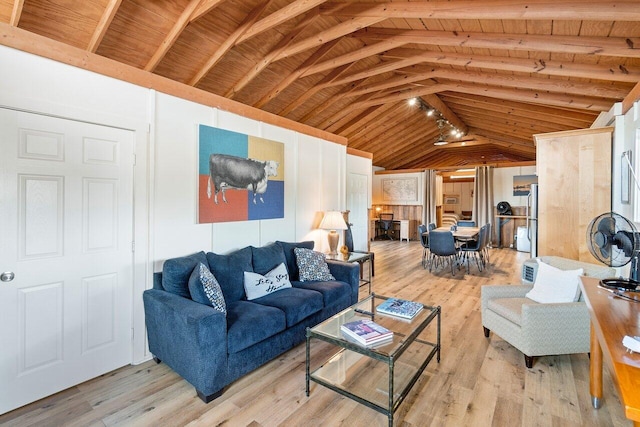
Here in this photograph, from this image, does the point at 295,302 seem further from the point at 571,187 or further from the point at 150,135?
the point at 571,187

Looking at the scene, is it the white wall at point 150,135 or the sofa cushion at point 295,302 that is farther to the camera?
the sofa cushion at point 295,302

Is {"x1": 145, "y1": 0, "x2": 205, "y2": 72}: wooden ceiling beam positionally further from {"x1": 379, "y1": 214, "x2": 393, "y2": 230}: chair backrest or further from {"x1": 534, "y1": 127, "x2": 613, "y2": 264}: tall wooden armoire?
{"x1": 379, "y1": 214, "x2": 393, "y2": 230}: chair backrest

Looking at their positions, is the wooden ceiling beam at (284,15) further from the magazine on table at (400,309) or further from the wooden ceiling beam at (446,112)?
the wooden ceiling beam at (446,112)

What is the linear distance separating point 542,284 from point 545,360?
64 cm

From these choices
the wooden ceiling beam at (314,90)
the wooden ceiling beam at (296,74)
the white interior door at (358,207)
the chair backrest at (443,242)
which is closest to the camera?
the wooden ceiling beam at (296,74)

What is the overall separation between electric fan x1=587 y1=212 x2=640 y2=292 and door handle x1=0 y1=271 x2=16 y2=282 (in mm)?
3849

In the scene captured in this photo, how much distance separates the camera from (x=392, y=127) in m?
7.95

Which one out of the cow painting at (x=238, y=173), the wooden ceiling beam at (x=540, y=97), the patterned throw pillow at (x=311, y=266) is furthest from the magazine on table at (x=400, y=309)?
the wooden ceiling beam at (x=540, y=97)

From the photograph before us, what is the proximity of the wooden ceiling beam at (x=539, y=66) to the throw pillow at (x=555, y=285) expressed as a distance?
1.99m

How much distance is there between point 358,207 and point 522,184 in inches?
216

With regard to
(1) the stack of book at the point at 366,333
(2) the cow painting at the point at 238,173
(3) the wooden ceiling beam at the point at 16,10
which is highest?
(3) the wooden ceiling beam at the point at 16,10

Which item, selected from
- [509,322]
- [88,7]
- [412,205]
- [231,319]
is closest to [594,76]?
[509,322]

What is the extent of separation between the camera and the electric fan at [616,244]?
1872mm

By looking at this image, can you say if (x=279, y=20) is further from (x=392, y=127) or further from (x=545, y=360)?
(x=392, y=127)
